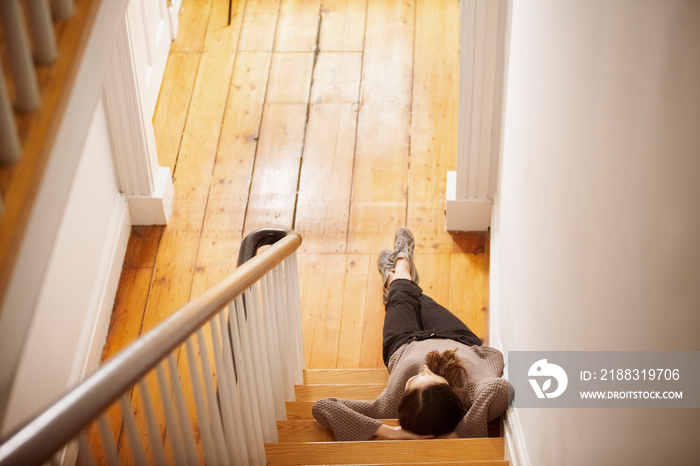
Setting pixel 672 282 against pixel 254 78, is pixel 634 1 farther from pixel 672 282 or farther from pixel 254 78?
pixel 254 78

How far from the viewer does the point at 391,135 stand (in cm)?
413

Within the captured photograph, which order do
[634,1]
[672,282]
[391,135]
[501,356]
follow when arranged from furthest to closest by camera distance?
[391,135] < [501,356] < [634,1] < [672,282]

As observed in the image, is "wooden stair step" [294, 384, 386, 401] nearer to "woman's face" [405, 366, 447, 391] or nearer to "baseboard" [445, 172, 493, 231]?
"woman's face" [405, 366, 447, 391]

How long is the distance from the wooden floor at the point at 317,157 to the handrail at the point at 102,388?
1.78 meters

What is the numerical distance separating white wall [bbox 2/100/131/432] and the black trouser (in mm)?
1204

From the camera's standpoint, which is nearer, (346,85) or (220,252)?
(220,252)

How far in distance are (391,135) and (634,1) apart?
2.88m

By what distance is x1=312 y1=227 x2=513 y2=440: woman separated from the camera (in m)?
2.46

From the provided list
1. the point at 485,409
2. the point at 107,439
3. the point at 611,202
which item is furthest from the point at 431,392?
the point at 107,439

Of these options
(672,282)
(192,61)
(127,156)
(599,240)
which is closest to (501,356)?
(599,240)

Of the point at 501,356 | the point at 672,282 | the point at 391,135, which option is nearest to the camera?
the point at 672,282

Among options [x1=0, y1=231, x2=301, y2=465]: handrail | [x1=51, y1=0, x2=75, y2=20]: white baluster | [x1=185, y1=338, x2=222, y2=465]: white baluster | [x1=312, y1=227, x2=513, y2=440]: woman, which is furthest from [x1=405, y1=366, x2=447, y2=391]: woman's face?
[x1=51, y1=0, x2=75, y2=20]: white baluster

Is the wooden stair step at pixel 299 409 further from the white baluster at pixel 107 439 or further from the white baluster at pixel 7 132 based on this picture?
the white baluster at pixel 7 132

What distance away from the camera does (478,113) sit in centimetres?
326
